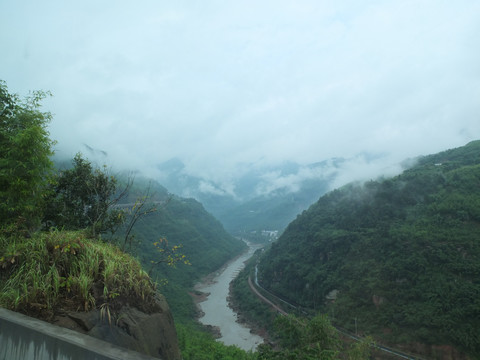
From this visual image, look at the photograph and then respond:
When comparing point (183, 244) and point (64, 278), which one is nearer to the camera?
point (64, 278)

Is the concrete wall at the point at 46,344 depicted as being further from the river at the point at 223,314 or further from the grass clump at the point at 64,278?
the river at the point at 223,314

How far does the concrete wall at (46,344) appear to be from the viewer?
3191 millimetres

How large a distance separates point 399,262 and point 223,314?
89.3 feet

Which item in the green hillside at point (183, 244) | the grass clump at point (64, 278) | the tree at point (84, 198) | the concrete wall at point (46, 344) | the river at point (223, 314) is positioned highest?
the tree at point (84, 198)

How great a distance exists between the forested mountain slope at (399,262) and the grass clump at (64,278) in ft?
93.5

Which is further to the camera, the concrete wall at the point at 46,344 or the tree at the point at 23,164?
the tree at the point at 23,164

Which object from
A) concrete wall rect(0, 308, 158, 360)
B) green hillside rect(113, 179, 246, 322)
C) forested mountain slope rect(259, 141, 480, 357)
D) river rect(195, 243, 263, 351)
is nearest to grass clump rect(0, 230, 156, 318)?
concrete wall rect(0, 308, 158, 360)

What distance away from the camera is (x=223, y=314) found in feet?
148

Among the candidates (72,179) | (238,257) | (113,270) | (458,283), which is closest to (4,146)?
(72,179)

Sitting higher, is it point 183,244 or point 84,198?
point 84,198

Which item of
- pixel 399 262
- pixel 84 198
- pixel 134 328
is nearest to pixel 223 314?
pixel 399 262

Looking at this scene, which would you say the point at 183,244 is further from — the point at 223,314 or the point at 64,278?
the point at 64,278

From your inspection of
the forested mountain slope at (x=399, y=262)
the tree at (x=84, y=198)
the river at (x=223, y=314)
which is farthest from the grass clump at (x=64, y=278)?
the river at (x=223, y=314)

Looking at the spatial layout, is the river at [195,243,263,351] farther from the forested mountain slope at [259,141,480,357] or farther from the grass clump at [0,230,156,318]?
the grass clump at [0,230,156,318]
